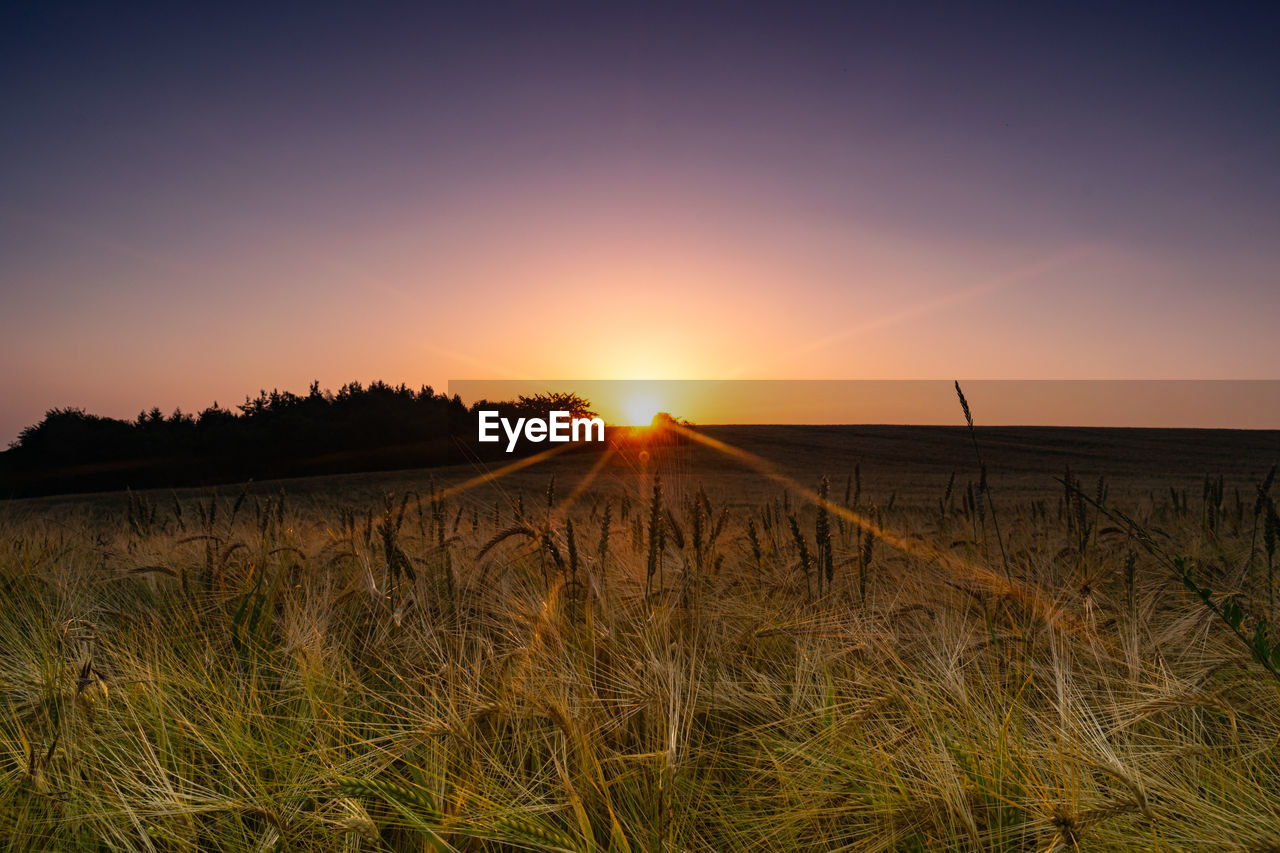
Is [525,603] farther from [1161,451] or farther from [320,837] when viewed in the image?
[1161,451]

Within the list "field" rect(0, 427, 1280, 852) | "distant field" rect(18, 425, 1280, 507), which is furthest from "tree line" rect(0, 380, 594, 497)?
"field" rect(0, 427, 1280, 852)

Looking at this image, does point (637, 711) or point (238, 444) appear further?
point (238, 444)

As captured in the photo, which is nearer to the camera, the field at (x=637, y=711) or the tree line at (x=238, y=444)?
the field at (x=637, y=711)

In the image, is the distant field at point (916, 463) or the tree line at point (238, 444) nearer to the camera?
the distant field at point (916, 463)

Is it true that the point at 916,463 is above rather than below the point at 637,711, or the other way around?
below

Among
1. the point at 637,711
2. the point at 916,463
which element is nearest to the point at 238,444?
the point at 916,463

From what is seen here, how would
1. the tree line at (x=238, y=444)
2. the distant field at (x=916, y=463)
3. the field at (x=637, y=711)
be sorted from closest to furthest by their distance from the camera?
1. the field at (x=637, y=711)
2. the distant field at (x=916, y=463)
3. the tree line at (x=238, y=444)

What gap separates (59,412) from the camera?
33188mm

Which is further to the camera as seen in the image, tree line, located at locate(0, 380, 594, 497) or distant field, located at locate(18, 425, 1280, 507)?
tree line, located at locate(0, 380, 594, 497)

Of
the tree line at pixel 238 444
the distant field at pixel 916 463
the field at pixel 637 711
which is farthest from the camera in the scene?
the tree line at pixel 238 444

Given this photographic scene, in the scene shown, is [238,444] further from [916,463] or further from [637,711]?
[637,711]

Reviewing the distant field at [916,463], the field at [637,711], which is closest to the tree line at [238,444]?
the distant field at [916,463]

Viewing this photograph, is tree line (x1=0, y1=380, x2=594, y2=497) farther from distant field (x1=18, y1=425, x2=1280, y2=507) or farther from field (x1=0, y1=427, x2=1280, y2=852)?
field (x1=0, y1=427, x2=1280, y2=852)

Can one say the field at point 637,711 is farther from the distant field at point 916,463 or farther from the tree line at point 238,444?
the tree line at point 238,444
